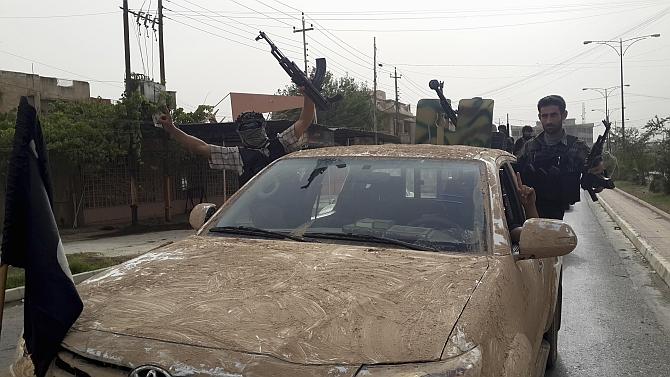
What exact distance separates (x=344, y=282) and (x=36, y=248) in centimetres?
112

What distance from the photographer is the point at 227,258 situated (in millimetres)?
2654

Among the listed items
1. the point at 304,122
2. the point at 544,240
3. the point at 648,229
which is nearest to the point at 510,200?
the point at 544,240

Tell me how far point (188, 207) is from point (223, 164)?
631 inches

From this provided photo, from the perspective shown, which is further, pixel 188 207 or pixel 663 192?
pixel 663 192

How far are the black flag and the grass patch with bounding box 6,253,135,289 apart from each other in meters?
6.47

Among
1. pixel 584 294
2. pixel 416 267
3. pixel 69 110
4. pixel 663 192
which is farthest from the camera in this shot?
pixel 663 192

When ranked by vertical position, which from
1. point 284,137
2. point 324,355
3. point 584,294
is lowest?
point 584,294

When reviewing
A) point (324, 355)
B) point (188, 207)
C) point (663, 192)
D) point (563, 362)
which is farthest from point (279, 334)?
point (663, 192)

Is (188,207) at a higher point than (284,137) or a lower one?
lower

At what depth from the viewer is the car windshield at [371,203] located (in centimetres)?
288

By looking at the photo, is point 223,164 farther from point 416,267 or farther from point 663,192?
point 663,192

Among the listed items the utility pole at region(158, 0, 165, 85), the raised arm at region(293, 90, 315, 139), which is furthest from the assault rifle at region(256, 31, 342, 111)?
the utility pole at region(158, 0, 165, 85)

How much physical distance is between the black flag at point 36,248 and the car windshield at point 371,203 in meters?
1.13

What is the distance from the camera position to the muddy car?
5.91 ft
